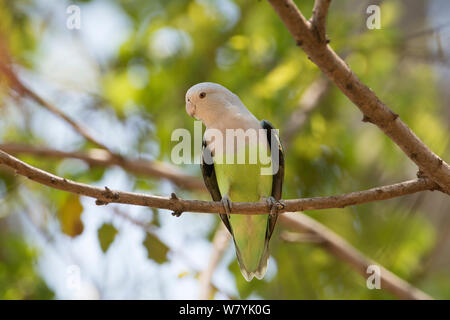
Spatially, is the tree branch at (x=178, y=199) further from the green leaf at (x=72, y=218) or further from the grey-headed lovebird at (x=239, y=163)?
the green leaf at (x=72, y=218)

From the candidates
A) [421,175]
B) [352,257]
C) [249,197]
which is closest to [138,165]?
[249,197]

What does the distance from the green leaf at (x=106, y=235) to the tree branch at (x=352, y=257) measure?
2.15 metres

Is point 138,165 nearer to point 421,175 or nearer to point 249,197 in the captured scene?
point 249,197

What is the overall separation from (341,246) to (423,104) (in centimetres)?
275

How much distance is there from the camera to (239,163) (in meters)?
3.99

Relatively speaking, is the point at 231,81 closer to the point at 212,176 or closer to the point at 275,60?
the point at 275,60

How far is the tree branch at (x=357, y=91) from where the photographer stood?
8.57ft

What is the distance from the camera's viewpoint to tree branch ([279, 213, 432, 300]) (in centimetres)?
493

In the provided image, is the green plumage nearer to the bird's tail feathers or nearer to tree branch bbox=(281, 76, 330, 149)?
the bird's tail feathers

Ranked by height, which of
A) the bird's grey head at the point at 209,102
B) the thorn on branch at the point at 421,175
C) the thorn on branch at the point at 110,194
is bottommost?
the thorn on branch at the point at 110,194

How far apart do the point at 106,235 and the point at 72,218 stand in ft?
1.34

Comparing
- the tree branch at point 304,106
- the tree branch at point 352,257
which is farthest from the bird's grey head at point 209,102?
the tree branch at point 304,106

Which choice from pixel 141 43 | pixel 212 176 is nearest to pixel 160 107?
pixel 141 43

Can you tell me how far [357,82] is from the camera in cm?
281
